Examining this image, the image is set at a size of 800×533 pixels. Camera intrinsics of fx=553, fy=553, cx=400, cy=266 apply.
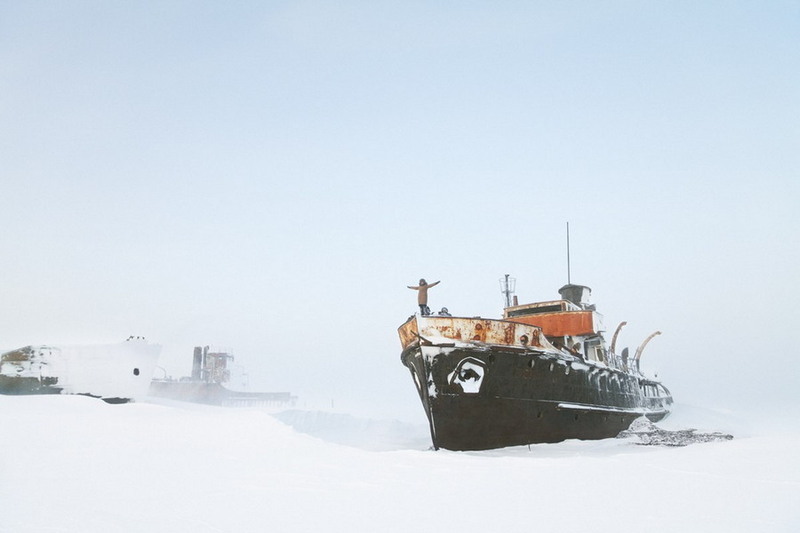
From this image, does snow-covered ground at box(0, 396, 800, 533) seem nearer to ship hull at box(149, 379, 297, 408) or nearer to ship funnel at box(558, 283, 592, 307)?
ship funnel at box(558, 283, 592, 307)

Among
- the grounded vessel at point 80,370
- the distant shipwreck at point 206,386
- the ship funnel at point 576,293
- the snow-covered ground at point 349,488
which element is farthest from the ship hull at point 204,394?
the snow-covered ground at point 349,488

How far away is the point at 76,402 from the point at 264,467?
10.7 metres

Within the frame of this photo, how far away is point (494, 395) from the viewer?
1416cm

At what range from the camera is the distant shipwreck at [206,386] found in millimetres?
51438

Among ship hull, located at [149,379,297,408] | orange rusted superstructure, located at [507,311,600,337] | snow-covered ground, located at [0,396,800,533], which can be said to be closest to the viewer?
snow-covered ground, located at [0,396,800,533]

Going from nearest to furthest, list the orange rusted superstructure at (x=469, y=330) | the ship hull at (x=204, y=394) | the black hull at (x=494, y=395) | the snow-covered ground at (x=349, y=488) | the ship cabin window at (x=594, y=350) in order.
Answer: the snow-covered ground at (x=349, y=488) < the black hull at (x=494, y=395) < the orange rusted superstructure at (x=469, y=330) < the ship cabin window at (x=594, y=350) < the ship hull at (x=204, y=394)

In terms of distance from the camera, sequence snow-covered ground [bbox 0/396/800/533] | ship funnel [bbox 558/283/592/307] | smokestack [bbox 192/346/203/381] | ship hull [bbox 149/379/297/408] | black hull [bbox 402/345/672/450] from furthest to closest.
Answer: smokestack [bbox 192/346/203/381] < ship hull [bbox 149/379/297/408] < ship funnel [bbox 558/283/592/307] < black hull [bbox 402/345/672/450] < snow-covered ground [bbox 0/396/800/533]

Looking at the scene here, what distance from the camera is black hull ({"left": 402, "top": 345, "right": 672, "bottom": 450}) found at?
14.0 m

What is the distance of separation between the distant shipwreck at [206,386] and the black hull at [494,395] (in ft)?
138

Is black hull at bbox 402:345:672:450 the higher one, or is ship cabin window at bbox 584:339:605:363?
ship cabin window at bbox 584:339:605:363

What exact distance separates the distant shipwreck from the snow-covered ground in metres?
43.9

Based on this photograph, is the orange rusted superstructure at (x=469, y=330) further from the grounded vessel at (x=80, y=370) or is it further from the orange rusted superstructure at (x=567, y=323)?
the grounded vessel at (x=80, y=370)

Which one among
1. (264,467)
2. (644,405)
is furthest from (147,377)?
(644,405)

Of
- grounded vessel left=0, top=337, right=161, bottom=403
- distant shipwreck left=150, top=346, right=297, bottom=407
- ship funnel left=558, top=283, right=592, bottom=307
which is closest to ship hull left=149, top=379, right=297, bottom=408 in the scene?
distant shipwreck left=150, top=346, right=297, bottom=407
